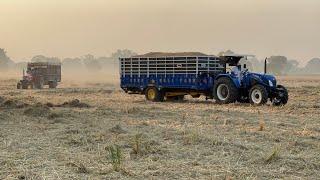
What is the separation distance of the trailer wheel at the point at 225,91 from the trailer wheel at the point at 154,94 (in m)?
3.14

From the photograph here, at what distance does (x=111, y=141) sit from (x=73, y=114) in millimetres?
6649

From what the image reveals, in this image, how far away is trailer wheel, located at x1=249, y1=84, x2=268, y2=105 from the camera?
23.0 metres

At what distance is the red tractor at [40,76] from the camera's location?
147 feet

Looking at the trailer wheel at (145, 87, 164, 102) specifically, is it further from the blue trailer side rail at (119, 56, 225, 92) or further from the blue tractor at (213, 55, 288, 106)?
the blue tractor at (213, 55, 288, 106)

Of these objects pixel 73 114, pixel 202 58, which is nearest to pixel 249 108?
pixel 202 58

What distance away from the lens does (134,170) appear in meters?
9.18

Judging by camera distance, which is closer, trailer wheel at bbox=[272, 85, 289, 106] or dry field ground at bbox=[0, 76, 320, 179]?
dry field ground at bbox=[0, 76, 320, 179]

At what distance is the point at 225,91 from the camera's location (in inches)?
965

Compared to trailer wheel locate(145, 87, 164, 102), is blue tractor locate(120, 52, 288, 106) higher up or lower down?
higher up

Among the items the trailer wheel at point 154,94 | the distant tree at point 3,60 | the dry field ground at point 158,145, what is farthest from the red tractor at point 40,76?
the distant tree at point 3,60

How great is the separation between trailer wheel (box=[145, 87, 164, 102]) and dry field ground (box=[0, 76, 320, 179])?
7427 millimetres

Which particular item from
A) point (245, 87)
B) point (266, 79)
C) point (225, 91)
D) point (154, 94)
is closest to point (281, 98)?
point (266, 79)

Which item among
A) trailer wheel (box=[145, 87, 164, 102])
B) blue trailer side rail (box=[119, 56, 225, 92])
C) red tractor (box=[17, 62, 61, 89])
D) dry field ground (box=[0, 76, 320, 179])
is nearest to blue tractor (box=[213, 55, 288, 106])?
blue trailer side rail (box=[119, 56, 225, 92])

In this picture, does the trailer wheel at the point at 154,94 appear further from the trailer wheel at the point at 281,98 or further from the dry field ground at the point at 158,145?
the dry field ground at the point at 158,145
